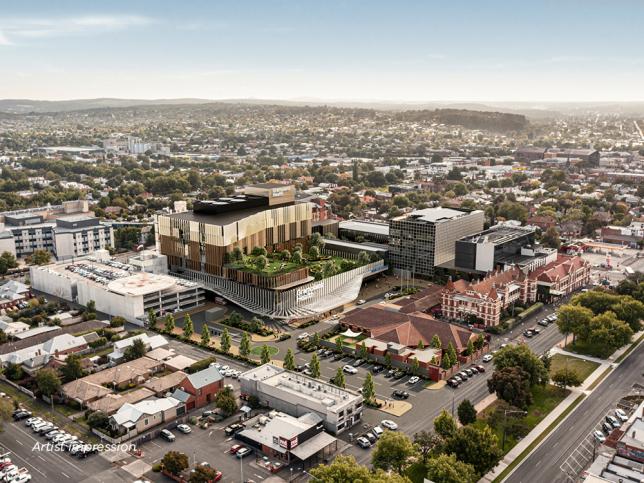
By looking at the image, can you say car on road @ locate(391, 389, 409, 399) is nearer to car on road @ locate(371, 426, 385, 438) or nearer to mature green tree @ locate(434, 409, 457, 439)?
car on road @ locate(371, 426, 385, 438)

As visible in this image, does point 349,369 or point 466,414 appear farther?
point 349,369

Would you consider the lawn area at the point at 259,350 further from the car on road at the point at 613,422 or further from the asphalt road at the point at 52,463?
the car on road at the point at 613,422

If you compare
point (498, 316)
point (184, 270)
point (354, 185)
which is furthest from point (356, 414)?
point (354, 185)

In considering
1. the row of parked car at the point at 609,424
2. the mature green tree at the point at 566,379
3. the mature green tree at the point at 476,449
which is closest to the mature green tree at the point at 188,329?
the mature green tree at the point at 476,449

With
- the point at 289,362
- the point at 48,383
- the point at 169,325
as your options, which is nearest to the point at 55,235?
the point at 169,325

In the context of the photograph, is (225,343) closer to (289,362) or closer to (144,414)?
(289,362)

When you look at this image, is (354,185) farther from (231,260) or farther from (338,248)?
(231,260)
